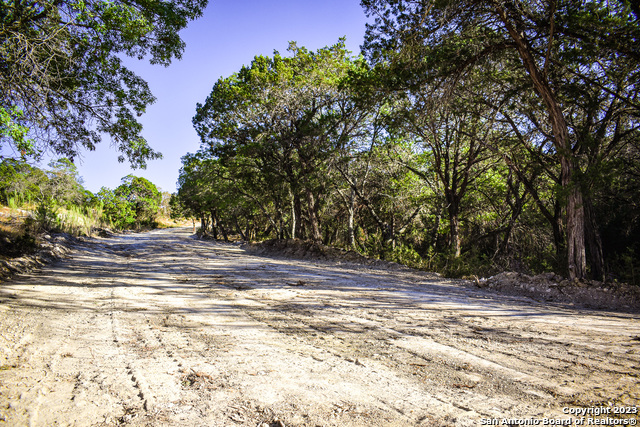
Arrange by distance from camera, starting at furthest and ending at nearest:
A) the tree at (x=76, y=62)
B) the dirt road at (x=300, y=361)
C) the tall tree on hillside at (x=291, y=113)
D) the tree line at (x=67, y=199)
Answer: the tall tree on hillside at (x=291, y=113) → the tree line at (x=67, y=199) → the tree at (x=76, y=62) → the dirt road at (x=300, y=361)

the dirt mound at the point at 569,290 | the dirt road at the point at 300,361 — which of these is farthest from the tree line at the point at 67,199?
the dirt mound at the point at 569,290

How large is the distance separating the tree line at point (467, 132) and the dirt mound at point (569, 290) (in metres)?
0.73

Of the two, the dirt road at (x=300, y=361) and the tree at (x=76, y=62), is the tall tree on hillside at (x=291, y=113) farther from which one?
the dirt road at (x=300, y=361)

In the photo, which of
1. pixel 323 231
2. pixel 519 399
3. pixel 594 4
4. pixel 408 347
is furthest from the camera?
pixel 323 231

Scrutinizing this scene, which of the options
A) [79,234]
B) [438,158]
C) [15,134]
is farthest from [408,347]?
[79,234]

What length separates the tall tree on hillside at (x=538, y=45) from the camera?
242 inches

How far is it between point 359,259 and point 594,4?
899cm

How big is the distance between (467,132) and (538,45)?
3956 mm

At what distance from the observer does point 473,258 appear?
9266mm

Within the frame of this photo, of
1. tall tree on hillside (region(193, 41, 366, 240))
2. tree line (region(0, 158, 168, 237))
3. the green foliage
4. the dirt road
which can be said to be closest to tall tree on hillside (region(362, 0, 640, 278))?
the dirt road

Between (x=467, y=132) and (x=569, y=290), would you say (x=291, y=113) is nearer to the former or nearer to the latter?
(x=467, y=132)

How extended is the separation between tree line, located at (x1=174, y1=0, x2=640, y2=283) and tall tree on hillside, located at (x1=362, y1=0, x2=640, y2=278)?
3cm

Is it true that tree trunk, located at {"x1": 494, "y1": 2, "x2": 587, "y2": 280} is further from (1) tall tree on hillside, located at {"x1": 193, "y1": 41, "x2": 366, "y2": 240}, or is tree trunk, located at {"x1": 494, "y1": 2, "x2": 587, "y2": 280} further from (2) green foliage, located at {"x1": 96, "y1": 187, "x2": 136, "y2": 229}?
(2) green foliage, located at {"x1": 96, "y1": 187, "x2": 136, "y2": 229}

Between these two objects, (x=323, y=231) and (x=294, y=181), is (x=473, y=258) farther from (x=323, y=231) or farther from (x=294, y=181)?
(x=323, y=231)
